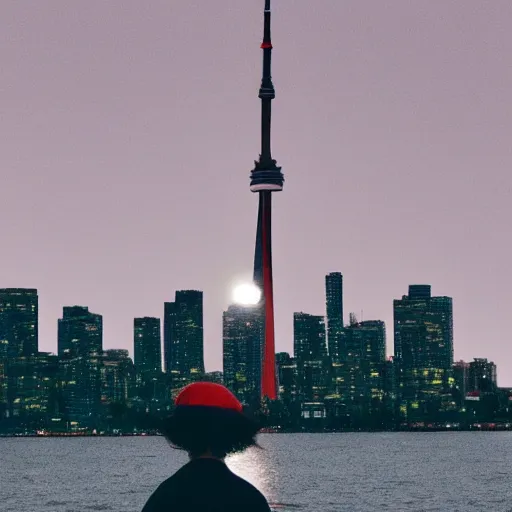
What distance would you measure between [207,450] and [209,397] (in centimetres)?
34

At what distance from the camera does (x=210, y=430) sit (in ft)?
25.8

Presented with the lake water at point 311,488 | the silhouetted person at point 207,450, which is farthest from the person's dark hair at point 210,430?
the lake water at point 311,488

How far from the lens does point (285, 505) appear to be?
118125 millimetres

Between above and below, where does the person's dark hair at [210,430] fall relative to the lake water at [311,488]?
above

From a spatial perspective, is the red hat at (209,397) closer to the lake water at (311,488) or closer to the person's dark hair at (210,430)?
the person's dark hair at (210,430)

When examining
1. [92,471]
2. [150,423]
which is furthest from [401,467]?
[150,423]

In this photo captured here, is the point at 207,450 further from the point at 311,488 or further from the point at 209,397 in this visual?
the point at 311,488

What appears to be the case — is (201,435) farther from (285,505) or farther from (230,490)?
(285,505)

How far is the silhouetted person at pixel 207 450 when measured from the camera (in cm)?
770

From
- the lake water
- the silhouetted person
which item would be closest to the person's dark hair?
the silhouetted person

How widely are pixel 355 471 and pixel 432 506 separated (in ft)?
228

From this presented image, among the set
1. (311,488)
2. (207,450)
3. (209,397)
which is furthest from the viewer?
(311,488)

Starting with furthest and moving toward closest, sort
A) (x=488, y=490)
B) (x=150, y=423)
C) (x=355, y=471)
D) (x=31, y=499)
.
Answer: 1. (x=355, y=471)
2. (x=488, y=490)
3. (x=31, y=499)
4. (x=150, y=423)

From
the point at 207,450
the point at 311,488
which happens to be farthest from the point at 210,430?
the point at 311,488
